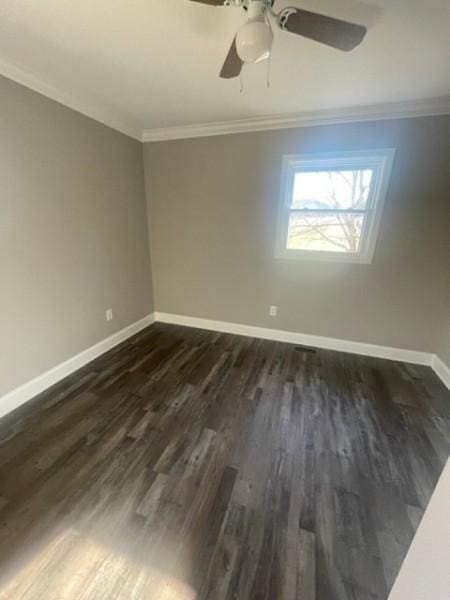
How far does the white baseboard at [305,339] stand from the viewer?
2.79 meters

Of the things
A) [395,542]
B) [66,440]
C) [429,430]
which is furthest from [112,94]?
[429,430]

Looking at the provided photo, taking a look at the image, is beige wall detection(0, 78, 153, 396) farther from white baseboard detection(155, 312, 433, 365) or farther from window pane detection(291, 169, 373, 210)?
window pane detection(291, 169, 373, 210)

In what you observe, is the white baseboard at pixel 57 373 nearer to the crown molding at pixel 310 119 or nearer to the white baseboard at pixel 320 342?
the white baseboard at pixel 320 342

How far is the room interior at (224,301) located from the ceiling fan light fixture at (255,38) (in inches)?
0.9

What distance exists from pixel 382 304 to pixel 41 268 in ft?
10.7

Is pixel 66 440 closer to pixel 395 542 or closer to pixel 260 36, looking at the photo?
pixel 395 542

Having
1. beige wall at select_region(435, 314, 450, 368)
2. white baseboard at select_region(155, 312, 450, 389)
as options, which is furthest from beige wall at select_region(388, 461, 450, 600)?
beige wall at select_region(435, 314, 450, 368)

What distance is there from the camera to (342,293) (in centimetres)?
287

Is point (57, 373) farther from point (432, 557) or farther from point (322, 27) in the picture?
point (322, 27)

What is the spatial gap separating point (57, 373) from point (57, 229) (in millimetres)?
1283

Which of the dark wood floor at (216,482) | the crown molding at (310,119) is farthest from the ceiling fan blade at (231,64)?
the dark wood floor at (216,482)

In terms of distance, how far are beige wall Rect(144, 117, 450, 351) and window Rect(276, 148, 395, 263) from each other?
Result: 3.7 inches

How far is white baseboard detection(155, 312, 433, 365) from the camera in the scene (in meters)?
2.79

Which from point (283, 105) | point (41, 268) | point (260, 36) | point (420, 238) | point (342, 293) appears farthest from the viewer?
point (342, 293)
